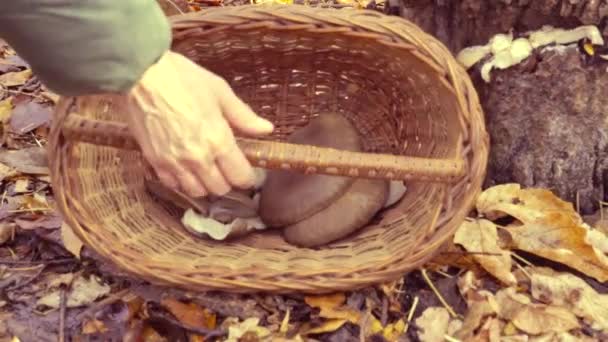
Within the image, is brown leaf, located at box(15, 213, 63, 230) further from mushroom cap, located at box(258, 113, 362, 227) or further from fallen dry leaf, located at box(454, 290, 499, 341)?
fallen dry leaf, located at box(454, 290, 499, 341)

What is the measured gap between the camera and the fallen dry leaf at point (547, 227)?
4.93ft

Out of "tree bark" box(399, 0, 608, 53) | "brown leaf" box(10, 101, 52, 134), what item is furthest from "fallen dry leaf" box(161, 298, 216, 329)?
"brown leaf" box(10, 101, 52, 134)

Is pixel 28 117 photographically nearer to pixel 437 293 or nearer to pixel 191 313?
pixel 191 313

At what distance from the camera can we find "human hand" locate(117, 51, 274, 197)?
40.2 inches

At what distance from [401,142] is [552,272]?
47cm

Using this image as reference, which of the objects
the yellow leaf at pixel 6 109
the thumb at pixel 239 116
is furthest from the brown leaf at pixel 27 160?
the thumb at pixel 239 116

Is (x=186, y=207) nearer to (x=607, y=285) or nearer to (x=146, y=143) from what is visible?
(x=146, y=143)

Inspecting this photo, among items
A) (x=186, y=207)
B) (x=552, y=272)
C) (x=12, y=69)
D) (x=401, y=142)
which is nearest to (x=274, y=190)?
(x=186, y=207)

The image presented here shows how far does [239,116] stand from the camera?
1128 millimetres

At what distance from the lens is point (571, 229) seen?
1527 mm

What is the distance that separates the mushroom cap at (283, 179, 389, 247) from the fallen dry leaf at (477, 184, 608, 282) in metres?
0.23

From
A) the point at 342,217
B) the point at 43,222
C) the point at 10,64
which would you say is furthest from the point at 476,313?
the point at 10,64

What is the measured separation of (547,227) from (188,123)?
0.85 m

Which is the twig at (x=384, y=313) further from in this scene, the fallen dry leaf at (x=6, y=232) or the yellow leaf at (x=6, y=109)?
the yellow leaf at (x=6, y=109)
